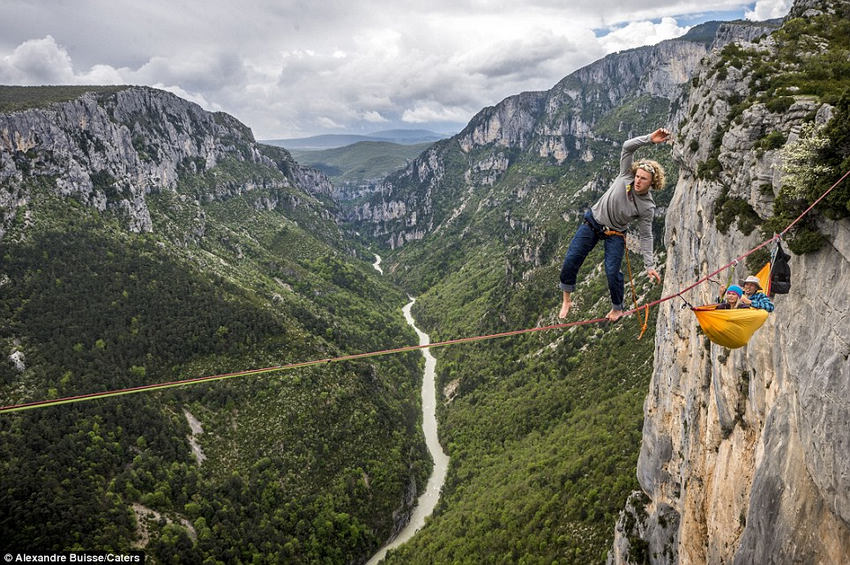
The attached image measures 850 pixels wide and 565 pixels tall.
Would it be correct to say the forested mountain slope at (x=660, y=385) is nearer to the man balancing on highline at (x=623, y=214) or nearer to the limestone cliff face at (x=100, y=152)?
the man balancing on highline at (x=623, y=214)

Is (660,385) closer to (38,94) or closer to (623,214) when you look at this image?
(623,214)

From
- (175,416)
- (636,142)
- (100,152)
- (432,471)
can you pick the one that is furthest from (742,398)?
(100,152)

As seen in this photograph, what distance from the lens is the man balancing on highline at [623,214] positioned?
10914 millimetres

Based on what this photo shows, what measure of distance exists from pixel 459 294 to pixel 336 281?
41.4 m

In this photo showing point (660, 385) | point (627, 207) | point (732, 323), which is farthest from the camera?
point (660, 385)

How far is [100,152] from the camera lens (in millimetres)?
111562

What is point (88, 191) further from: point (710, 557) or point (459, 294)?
point (710, 557)

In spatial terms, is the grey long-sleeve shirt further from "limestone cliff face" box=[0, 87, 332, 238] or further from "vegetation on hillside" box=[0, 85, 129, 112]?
"vegetation on hillside" box=[0, 85, 129, 112]

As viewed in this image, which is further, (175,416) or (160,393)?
(160,393)

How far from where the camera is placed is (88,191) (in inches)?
3844

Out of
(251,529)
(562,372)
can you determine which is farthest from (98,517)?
(562,372)

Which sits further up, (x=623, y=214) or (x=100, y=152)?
(x=100, y=152)

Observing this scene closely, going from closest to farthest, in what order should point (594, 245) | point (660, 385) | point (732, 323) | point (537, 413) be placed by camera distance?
→ point (732, 323), point (594, 245), point (660, 385), point (537, 413)

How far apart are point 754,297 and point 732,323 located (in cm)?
169
